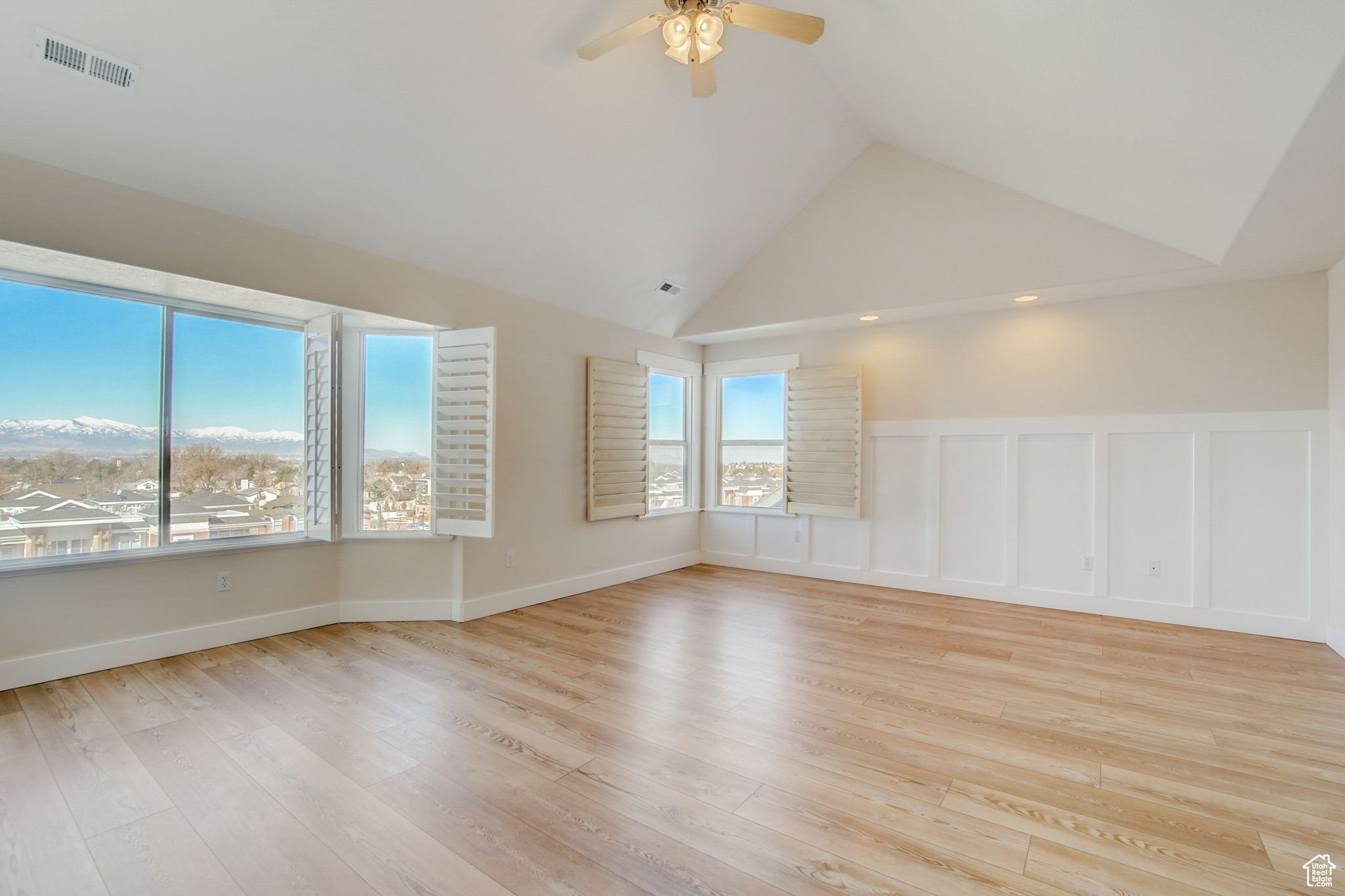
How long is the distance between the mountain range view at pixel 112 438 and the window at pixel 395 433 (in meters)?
0.47

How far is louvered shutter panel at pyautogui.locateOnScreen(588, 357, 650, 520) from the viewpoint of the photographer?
200 inches

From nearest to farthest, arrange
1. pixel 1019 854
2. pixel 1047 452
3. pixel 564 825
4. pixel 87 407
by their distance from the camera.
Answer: pixel 1019 854 < pixel 564 825 < pixel 87 407 < pixel 1047 452

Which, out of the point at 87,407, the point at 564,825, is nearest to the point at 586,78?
the point at 87,407

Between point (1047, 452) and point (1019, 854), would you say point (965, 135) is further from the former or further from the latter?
point (1019, 854)

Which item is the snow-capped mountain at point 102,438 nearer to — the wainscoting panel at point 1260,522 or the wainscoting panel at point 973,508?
the wainscoting panel at point 973,508

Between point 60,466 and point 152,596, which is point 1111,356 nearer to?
point 152,596

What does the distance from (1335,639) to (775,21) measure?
4.80 metres

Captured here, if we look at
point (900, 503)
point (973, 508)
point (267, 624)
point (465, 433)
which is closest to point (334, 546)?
point (267, 624)

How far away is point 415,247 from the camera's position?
3873 millimetres

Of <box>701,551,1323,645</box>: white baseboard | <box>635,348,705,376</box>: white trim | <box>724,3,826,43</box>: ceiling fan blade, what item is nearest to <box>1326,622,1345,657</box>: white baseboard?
<box>701,551,1323,645</box>: white baseboard

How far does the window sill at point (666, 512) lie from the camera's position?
224 inches

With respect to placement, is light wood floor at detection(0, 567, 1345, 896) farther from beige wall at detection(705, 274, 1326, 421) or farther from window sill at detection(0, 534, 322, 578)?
beige wall at detection(705, 274, 1326, 421)

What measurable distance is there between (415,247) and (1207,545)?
226 inches

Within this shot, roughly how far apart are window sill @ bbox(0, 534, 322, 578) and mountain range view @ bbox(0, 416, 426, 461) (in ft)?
1.78
